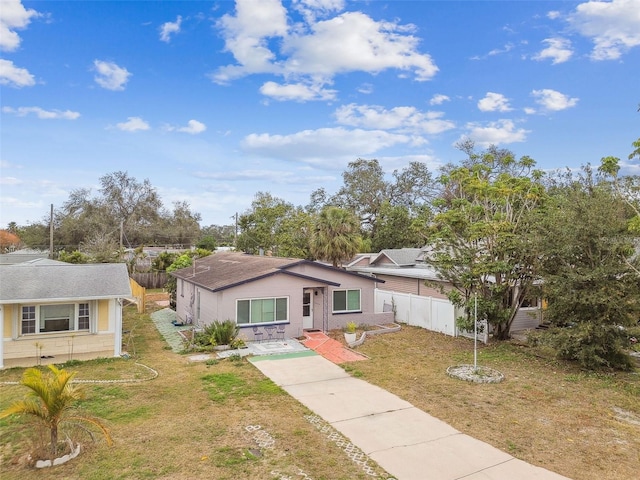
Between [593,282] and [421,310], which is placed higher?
[593,282]

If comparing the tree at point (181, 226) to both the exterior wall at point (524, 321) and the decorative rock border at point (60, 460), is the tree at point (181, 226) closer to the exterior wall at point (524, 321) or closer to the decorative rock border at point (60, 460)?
the exterior wall at point (524, 321)

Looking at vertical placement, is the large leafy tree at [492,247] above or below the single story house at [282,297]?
above

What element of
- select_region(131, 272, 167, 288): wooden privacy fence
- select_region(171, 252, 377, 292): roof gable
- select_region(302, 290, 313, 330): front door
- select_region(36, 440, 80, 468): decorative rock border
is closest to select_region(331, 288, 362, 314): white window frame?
select_region(171, 252, 377, 292): roof gable

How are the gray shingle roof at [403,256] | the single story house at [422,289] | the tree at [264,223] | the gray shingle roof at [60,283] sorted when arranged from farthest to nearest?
1. the tree at [264,223]
2. the gray shingle roof at [403,256]
3. the single story house at [422,289]
4. the gray shingle roof at [60,283]

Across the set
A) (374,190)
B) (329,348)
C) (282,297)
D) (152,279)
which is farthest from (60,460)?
(374,190)

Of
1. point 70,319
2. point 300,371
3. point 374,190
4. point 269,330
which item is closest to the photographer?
point 300,371

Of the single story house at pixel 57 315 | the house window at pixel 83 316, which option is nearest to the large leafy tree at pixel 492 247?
the single story house at pixel 57 315

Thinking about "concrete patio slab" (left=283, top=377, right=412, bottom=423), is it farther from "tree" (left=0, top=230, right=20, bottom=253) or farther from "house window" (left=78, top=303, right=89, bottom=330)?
"tree" (left=0, top=230, right=20, bottom=253)

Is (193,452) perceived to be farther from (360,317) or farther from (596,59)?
(596,59)

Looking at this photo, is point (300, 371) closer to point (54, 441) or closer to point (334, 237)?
point (54, 441)
